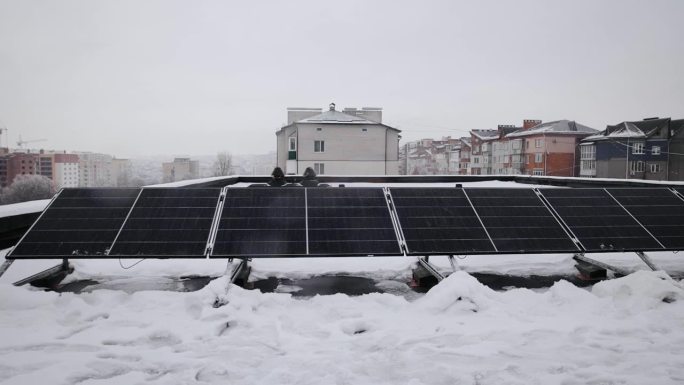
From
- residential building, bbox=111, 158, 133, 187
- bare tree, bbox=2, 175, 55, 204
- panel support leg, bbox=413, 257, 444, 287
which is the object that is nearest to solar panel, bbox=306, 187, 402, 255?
panel support leg, bbox=413, 257, 444, 287

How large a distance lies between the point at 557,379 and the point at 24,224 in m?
10.3

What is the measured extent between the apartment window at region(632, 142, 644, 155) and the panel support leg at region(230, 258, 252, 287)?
237 feet

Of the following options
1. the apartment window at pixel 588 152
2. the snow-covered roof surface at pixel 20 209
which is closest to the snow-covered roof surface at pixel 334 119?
the apartment window at pixel 588 152

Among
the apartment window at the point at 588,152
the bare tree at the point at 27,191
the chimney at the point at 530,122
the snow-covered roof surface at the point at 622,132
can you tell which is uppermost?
the chimney at the point at 530,122

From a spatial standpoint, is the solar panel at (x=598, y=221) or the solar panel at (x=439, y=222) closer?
the solar panel at (x=439, y=222)

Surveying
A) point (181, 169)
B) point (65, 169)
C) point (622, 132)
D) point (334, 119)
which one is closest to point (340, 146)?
point (334, 119)

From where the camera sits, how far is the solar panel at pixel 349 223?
6.73 m

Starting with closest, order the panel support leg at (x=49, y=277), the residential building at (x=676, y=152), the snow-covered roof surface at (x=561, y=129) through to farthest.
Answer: the panel support leg at (x=49, y=277)
the residential building at (x=676, y=152)
the snow-covered roof surface at (x=561, y=129)

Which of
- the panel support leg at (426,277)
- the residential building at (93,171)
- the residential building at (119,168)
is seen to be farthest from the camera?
the residential building at (119,168)

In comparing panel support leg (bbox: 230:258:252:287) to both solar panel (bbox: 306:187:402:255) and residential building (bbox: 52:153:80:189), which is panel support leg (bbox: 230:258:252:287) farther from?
residential building (bbox: 52:153:80:189)

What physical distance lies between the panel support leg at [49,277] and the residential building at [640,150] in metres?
72.3

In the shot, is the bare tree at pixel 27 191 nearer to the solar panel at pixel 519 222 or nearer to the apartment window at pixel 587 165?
the apartment window at pixel 587 165

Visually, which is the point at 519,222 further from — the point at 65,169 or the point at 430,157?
the point at 65,169

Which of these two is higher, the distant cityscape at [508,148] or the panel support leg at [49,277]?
the distant cityscape at [508,148]
